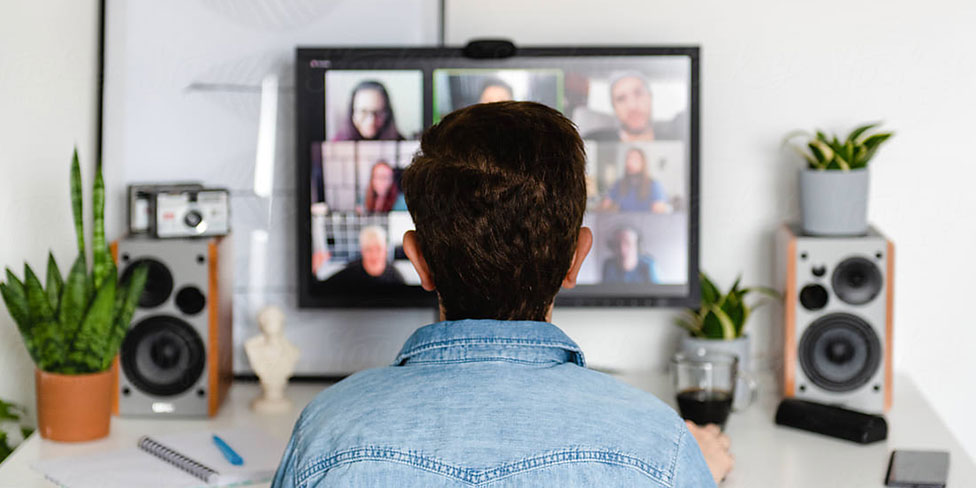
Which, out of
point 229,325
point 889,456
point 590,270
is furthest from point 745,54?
point 229,325

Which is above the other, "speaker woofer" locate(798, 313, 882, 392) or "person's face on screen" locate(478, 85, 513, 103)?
"person's face on screen" locate(478, 85, 513, 103)

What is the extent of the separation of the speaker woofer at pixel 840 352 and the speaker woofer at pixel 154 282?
1212mm

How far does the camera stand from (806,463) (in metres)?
1.80

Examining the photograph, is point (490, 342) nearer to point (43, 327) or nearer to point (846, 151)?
point (43, 327)

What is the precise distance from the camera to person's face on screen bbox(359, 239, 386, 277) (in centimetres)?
221

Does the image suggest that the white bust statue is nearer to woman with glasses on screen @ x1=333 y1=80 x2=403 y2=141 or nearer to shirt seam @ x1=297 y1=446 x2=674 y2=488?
woman with glasses on screen @ x1=333 y1=80 x2=403 y2=141

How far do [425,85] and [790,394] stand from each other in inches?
37.0

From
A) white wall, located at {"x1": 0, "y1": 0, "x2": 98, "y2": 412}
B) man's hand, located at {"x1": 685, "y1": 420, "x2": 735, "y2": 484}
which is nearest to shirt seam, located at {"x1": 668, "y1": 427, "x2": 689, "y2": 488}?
man's hand, located at {"x1": 685, "y1": 420, "x2": 735, "y2": 484}

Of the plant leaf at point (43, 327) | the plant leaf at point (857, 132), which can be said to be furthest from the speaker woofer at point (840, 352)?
the plant leaf at point (43, 327)

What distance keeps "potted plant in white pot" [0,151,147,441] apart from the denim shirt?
0.96 m

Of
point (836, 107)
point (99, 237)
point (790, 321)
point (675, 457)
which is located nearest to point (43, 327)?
point (99, 237)

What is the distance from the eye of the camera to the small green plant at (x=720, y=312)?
7.44ft

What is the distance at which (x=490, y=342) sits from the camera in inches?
42.4

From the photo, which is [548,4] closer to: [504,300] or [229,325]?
[229,325]
